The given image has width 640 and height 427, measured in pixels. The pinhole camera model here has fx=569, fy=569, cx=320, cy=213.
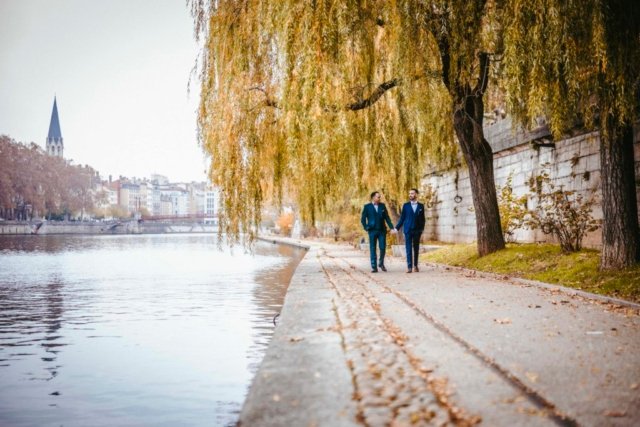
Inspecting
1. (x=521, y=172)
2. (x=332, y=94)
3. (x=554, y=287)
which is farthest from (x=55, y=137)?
(x=554, y=287)

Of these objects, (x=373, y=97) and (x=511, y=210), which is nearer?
(x=373, y=97)

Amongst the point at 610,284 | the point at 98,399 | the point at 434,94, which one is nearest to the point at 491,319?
the point at 610,284

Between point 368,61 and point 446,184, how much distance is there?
10114 mm

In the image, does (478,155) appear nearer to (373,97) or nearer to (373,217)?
(373,97)

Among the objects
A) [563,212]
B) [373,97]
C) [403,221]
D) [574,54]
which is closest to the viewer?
[574,54]

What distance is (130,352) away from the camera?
6.96 m

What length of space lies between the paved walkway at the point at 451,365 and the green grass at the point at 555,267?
1.04 m

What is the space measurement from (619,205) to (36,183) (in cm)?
9049

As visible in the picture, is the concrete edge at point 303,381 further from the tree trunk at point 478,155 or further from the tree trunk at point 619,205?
the tree trunk at point 478,155

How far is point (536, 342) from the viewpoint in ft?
14.8

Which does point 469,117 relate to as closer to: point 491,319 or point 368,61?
point 368,61

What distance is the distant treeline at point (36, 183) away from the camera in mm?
79750

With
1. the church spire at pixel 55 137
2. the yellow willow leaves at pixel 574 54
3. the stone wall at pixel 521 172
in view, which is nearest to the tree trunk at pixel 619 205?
the yellow willow leaves at pixel 574 54

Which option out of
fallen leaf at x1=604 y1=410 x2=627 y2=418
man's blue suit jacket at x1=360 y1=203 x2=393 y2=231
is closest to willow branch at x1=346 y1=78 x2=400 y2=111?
man's blue suit jacket at x1=360 y1=203 x2=393 y2=231
